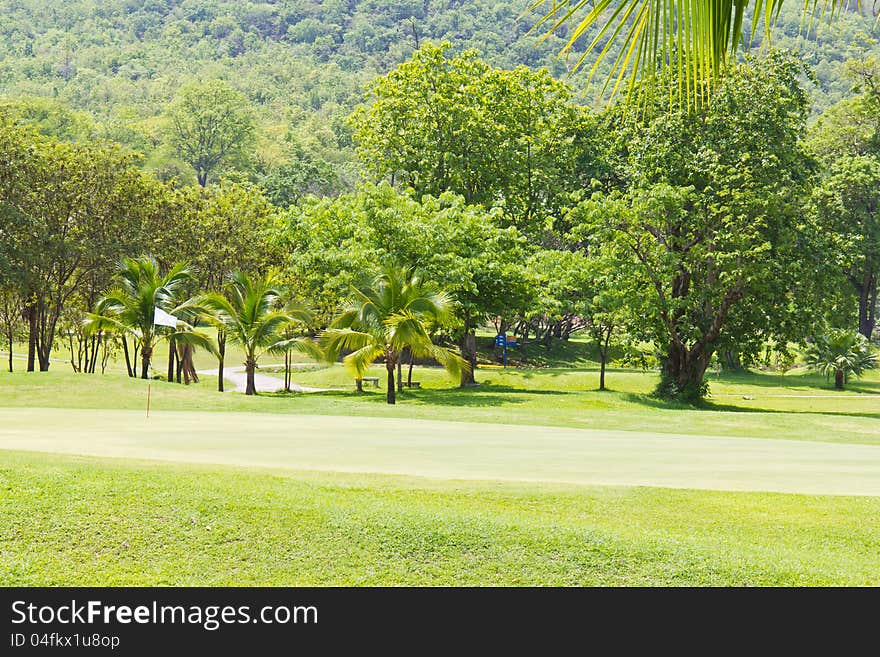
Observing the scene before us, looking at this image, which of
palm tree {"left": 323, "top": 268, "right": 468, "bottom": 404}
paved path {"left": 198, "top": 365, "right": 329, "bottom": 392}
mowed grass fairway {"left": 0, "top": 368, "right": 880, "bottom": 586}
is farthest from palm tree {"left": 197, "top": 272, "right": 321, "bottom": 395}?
mowed grass fairway {"left": 0, "top": 368, "right": 880, "bottom": 586}

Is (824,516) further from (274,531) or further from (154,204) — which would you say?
(154,204)

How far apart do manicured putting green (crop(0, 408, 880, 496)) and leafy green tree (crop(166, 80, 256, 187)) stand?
365 feet

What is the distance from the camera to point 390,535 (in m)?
7.35

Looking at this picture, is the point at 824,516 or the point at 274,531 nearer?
the point at 274,531

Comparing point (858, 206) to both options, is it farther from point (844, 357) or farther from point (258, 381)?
point (258, 381)

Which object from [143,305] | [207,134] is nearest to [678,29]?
[143,305]

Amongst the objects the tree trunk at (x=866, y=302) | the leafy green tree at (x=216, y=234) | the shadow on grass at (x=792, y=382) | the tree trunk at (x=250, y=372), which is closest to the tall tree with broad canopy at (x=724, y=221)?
the tree trunk at (x=250, y=372)

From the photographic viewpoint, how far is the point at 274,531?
7.35 metres

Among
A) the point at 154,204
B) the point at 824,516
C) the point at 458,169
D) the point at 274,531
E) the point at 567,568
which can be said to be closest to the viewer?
the point at 567,568

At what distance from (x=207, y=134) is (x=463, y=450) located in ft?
392

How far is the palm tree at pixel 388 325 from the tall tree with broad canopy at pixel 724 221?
7.25 m
